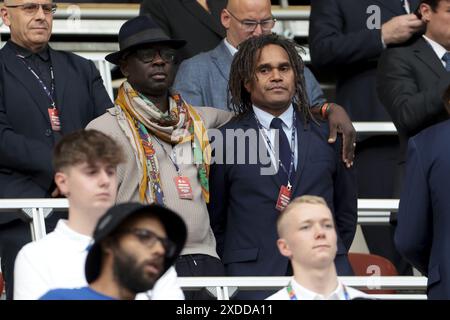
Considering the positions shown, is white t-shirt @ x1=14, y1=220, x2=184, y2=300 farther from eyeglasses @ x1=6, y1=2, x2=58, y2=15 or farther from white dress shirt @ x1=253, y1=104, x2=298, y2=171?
eyeglasses @ x1=6, y1=2, x2=58, y2=15

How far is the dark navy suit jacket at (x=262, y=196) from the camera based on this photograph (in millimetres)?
9125

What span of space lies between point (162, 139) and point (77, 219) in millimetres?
1898

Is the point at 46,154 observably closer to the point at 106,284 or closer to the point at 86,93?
the point at 86,93

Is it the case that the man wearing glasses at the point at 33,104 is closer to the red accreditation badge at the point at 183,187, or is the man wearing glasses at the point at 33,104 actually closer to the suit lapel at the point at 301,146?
the red accreditation badge at the point at 183,187

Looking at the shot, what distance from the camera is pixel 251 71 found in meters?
9.43

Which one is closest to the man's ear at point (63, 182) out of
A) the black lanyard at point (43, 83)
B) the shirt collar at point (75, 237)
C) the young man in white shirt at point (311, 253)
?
the shirt collar at point (75, 237)

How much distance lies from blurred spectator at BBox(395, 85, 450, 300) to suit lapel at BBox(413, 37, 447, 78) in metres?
Result: 1.35

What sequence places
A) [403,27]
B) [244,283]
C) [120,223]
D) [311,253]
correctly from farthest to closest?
[403,27] < [244,283] < [311,253] < [120,223]

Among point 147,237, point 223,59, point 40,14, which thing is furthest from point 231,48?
point 147,237

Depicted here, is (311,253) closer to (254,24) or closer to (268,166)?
(268,166)

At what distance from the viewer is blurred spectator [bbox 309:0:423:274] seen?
433 inches

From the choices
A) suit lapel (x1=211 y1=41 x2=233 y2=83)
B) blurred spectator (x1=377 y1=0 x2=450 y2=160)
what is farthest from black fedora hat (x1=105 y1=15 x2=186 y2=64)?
blurred spectator (x1=377 y1=0 x2=450 y2=160)

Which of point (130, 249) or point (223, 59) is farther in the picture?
point (223, 59)

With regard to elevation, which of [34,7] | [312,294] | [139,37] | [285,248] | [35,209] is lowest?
[35,209]
